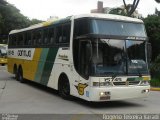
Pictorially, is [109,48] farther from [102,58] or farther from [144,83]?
[144,83]

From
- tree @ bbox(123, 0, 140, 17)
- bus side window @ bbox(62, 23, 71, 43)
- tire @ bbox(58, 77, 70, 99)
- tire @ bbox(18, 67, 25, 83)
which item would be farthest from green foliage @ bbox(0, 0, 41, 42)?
bus side window @ bbox(62, 23, 71, 43)

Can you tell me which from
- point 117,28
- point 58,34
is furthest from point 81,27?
point 58,34

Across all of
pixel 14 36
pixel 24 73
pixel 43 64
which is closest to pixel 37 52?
pixel 43 64

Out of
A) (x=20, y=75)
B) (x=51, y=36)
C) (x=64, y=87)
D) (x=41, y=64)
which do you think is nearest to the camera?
(x=64, y=87)

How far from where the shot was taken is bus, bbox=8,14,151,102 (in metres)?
12.7

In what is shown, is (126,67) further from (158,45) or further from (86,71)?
(158,45)

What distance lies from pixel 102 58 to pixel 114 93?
1.18 meters

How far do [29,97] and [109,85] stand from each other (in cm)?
434

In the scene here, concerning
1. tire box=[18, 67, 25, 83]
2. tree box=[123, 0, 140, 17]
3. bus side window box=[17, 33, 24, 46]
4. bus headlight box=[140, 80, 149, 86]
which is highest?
tree box=[123, 0, 140, 17]

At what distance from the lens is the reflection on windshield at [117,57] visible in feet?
41.6

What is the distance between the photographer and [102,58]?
41.8 ft

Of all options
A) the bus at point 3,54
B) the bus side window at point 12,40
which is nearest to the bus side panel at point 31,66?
the bus side window at point 12,40

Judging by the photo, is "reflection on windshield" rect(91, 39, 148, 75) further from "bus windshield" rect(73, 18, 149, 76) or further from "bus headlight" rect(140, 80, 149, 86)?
"bus headlight" rect(140, 80, 149, 86)

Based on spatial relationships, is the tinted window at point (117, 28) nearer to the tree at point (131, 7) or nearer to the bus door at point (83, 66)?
the bus door at point (83, 66)
